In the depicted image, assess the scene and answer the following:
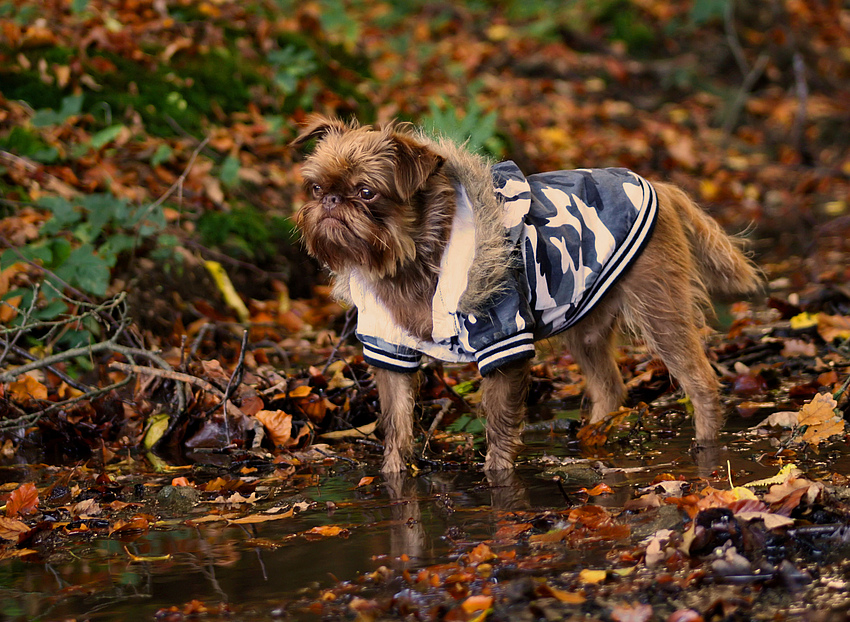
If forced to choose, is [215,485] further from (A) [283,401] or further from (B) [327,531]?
(A) [283,401]

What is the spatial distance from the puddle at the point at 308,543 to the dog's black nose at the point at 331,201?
1305 millimetres

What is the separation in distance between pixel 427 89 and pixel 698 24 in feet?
23.2

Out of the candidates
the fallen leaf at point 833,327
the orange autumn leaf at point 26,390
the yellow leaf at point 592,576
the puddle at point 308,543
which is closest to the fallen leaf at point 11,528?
the puddle at point 308,543

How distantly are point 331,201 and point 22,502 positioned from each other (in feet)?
6.10

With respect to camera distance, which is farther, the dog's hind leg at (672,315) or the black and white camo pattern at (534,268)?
the dog's hind leg at (672,315)

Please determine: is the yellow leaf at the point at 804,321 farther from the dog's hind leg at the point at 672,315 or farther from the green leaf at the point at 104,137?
the green leaf at the point at 104,137

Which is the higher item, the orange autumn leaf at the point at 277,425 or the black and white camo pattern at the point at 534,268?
the black and white camo pattern at the point at 534,268

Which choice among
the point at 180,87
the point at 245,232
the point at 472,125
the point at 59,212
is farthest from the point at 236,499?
the point at 472,125

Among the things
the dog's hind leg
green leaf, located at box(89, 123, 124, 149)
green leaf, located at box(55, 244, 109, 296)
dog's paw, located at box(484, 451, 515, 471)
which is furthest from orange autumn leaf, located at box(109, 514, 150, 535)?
green leaf, located at box(89, 123, 124, 149)

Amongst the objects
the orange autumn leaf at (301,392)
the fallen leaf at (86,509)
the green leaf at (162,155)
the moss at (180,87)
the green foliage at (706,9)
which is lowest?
the fallen leaf at (86,509)

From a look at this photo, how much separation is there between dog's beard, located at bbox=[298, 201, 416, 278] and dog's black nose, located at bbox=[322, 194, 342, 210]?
0.02 metres

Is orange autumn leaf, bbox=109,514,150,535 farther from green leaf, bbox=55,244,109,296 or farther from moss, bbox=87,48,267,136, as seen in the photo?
moss, bbox=87,48,267,136

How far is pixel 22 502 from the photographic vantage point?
3.80 meters

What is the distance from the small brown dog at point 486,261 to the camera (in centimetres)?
398
